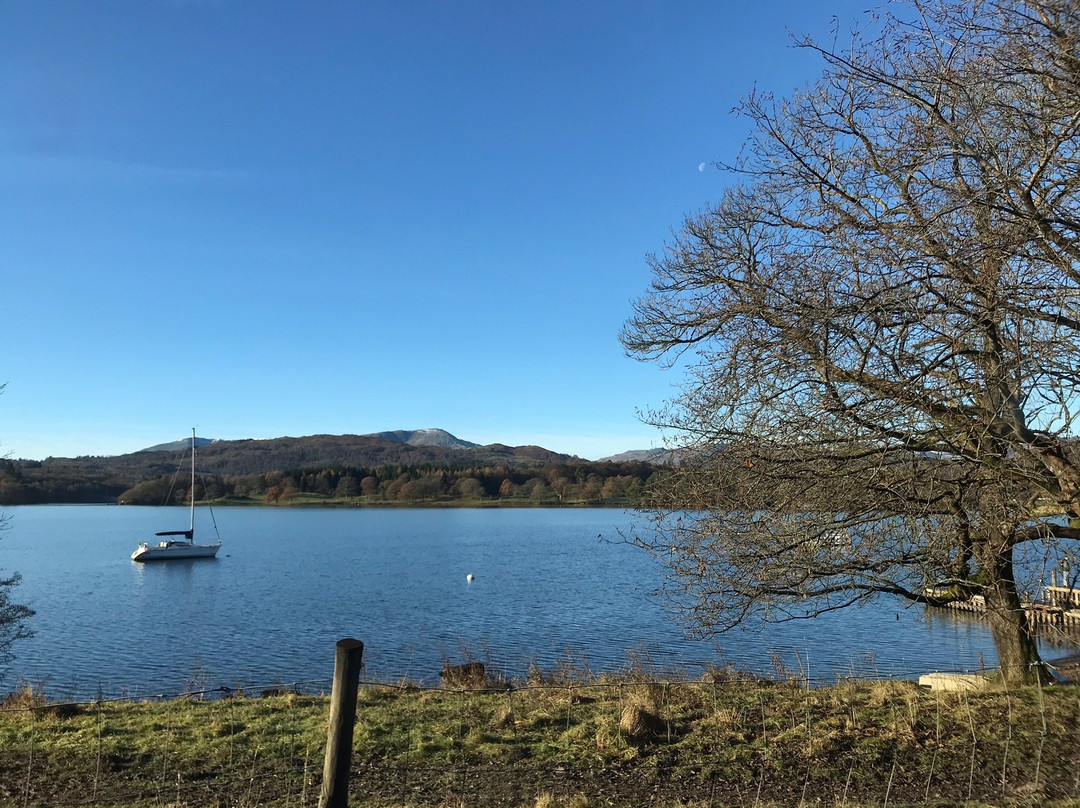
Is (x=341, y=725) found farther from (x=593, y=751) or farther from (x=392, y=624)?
(x=392, y=624)

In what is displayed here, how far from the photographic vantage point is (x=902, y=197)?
25.5ft

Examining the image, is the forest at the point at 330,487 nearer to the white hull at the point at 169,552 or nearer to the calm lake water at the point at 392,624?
the white hull at the point at 169,552

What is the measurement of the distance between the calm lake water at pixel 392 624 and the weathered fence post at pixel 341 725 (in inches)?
262

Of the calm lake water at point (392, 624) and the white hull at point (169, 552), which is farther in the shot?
the white hull at point (169, 552)

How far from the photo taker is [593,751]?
8438 mm

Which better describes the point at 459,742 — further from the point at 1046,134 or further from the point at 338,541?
the point at 338,541

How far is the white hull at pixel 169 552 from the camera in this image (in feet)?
198

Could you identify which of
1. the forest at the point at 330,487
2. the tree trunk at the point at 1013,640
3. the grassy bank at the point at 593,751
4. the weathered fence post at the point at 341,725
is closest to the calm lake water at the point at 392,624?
the tree trunk at the point at 1013,640

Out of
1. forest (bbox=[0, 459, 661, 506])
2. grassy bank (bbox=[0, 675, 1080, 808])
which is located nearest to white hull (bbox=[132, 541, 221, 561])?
grassy bank (bbox=[0, 675, 1080, 808])

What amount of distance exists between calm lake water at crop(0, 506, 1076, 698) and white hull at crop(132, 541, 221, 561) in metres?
1.38

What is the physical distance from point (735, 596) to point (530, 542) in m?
63.9

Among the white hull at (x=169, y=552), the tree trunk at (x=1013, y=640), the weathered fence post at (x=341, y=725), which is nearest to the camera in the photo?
the weathered fence post at (x=341, y=725)

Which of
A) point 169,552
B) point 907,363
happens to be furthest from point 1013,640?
point 169,552

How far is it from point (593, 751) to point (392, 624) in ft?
71.1
